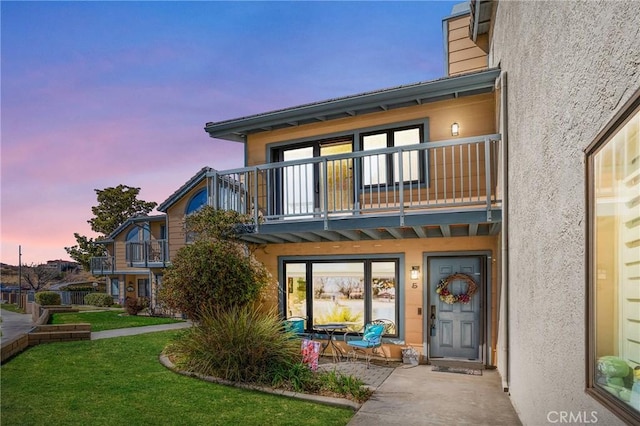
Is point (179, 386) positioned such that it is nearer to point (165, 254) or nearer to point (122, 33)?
point (122, 33)

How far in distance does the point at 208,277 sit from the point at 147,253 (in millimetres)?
16089

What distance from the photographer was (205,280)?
7.85m

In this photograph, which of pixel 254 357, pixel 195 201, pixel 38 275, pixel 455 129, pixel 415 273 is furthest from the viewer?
pixel 38 275

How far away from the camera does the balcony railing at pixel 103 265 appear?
91.5ft

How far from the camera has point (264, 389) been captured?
20.5 ft

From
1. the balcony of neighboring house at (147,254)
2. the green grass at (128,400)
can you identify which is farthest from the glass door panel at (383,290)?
the balcony of neighboring house at (147,254)

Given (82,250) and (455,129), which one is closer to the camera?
(455,129)

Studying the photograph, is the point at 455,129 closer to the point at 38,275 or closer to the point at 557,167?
the point at 557,167

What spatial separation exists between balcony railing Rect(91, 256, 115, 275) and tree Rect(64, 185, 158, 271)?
6.47m

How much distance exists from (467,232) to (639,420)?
21.1ft

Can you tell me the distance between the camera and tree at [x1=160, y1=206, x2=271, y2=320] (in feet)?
26.0

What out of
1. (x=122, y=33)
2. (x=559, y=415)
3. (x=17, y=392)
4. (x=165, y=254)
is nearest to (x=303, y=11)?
(x=122, y=33)

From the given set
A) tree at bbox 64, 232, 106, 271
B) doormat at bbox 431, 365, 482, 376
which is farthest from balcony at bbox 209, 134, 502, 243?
tree at bbox 64, 232, 106, 271

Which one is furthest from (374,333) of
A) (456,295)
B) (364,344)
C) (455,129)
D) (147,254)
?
(147,254)
